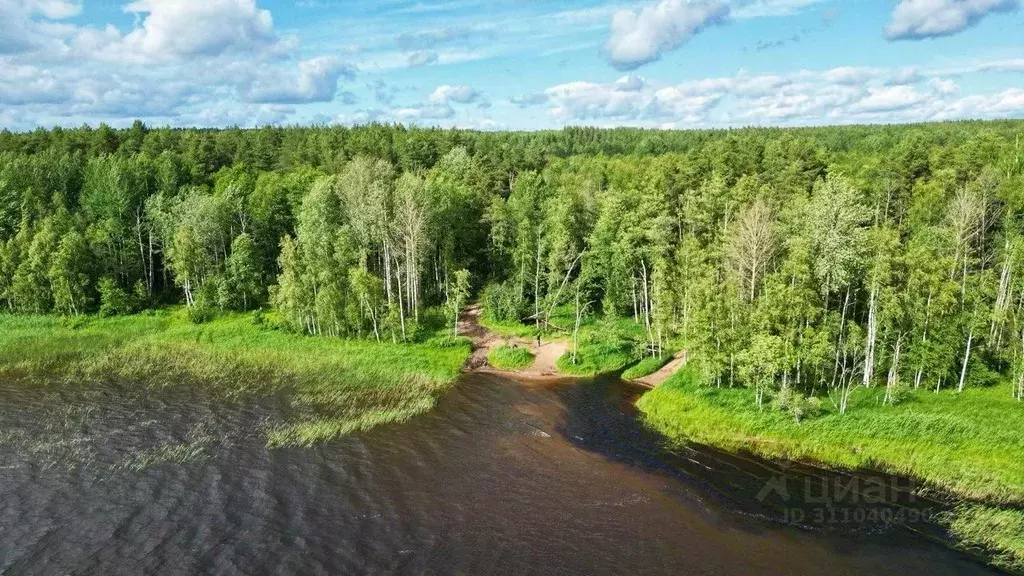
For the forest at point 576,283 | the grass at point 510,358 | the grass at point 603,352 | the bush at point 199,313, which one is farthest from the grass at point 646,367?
the bush at point 199,313

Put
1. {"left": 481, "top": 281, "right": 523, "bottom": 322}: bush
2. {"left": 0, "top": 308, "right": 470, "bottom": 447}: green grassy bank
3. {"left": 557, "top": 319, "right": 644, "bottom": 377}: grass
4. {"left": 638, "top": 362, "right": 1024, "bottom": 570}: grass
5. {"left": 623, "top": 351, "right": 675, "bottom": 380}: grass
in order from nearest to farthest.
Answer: {"left": 638, "top": 362, "right": 1024, "bottom": 570}: grass
{"left": 0, "top": 308, "right": 470, "bottom": 447}: green grassy bank
{"left": 623, "top": 351, "right": 675, "bottom": 380}: grass
{"left": 557, "top": 319, "right": 644, "bottom": 377}: grass
{"left": 481, "top": 281, "right": 523, "bottom": 322}: bush

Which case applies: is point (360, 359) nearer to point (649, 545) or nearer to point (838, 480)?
point (649, 545)

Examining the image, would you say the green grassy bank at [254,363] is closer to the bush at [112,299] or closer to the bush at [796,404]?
the bush at [112,299]

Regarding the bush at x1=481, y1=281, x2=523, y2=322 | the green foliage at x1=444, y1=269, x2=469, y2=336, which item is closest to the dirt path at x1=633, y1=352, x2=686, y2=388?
the bush at x1=481, y1=281, x2=523, y2=322

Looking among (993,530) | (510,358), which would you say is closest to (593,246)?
(510,358)

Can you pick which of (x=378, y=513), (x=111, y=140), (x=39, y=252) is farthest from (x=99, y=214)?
(x=378, y=513)

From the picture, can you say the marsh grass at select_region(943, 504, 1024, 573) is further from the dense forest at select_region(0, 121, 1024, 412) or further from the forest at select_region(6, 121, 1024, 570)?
the dense forest at select_region(0, 121, 1024, 412)
